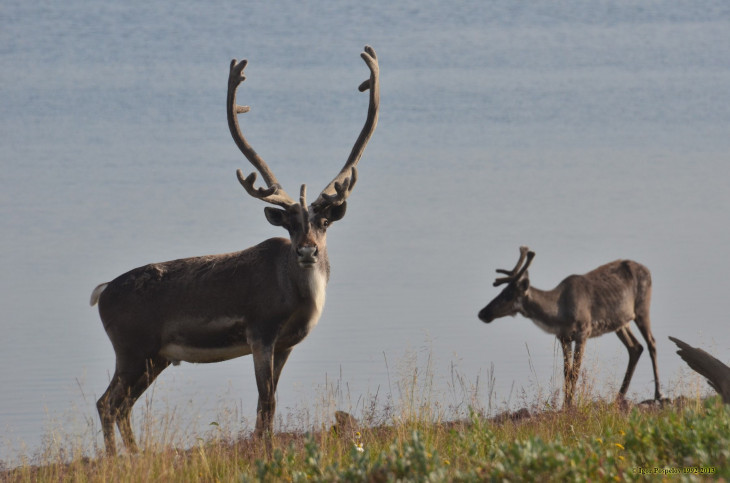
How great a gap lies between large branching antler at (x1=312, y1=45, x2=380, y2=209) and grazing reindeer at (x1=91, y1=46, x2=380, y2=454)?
1cm

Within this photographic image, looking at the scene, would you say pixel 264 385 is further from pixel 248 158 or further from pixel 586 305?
pixel 586 305

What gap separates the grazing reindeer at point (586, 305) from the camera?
12.7 meters

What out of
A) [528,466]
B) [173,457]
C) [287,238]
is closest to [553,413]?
[287,238]

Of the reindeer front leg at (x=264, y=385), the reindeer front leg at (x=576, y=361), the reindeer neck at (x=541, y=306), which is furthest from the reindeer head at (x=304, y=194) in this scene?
the reindeer neck at (x=541, y=306)

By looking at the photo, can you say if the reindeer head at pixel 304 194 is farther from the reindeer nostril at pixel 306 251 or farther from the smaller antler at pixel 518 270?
the smaller antler at pixel 518 270

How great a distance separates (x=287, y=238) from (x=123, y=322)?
1.57 metres

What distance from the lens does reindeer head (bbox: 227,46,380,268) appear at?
334 inches

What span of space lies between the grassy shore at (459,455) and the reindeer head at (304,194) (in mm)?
1519

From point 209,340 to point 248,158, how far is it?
176 cm

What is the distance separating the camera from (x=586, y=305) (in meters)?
12.8

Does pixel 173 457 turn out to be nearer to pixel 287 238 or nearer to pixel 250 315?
pixel 250 315

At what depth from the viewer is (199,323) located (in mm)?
8914

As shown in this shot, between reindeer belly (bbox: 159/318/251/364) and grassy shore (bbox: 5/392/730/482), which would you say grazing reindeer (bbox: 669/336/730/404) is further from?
reindeer belly (bbox: 159/318/251/364)

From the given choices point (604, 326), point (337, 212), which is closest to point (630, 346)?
point (604, 326)
